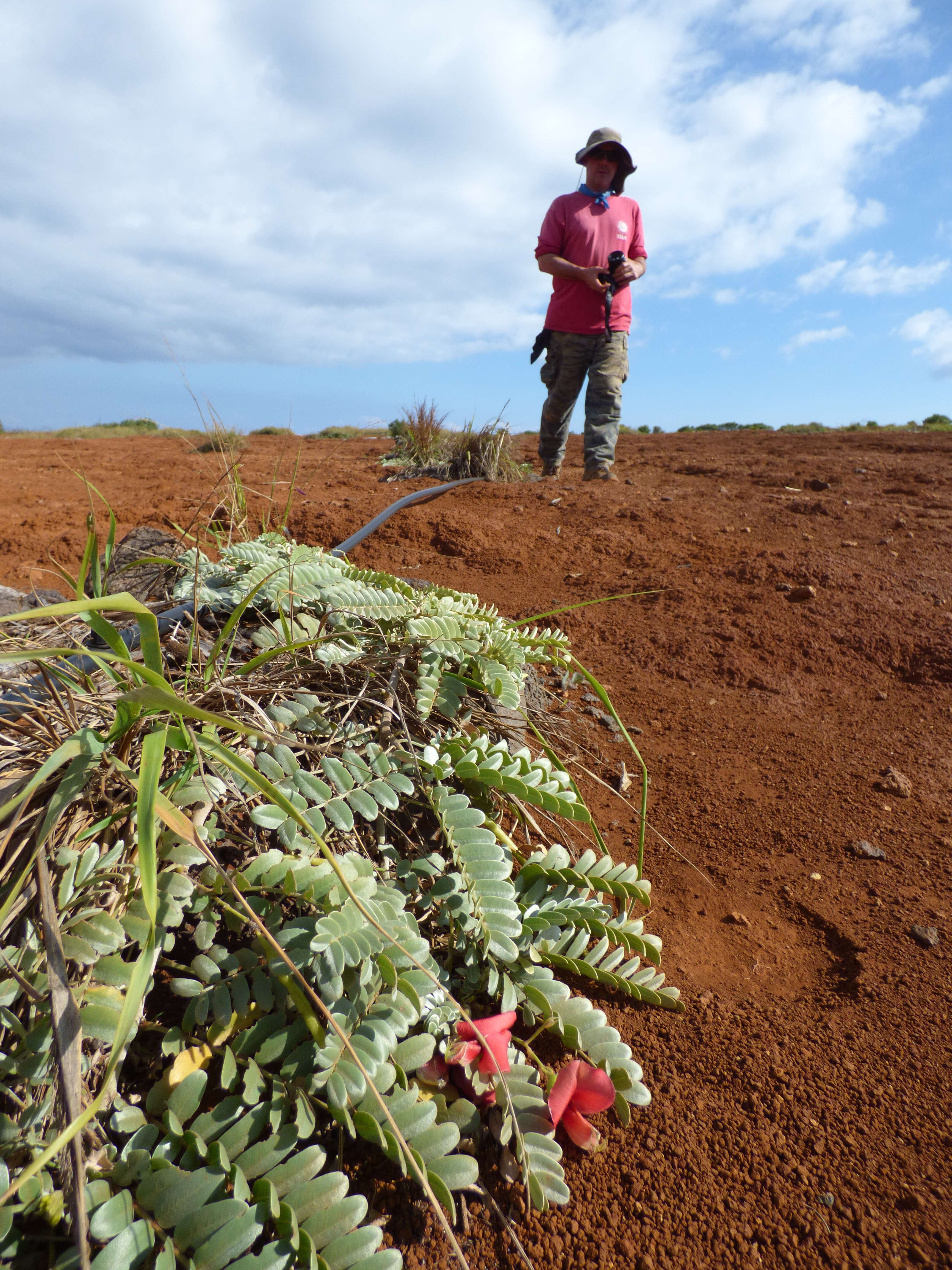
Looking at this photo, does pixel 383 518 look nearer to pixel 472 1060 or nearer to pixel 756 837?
pixel 756 837

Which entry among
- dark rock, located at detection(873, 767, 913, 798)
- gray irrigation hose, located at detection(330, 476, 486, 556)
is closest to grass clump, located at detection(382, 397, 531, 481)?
gray irrigation hose, located at detection(330, 476, 486, 556)

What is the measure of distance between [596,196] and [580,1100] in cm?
606

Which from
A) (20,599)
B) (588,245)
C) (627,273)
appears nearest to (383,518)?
(20,599)

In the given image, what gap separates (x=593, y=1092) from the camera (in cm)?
103

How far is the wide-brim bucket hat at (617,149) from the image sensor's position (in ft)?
17.3

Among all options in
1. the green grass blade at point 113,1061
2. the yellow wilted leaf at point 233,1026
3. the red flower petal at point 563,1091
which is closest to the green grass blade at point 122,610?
the green grass blade at point 113,1061

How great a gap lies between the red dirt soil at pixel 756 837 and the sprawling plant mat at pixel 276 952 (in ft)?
0.34

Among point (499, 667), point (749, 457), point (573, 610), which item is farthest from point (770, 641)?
point (749, 457)

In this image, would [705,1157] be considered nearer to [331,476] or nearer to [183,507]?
[183,507]

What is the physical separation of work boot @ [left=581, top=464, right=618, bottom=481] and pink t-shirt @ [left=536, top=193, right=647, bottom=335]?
1.01 meters

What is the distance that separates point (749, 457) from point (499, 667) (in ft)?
21.8

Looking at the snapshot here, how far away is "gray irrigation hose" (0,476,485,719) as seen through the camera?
1.19 meters

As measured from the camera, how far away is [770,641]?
2697 millimetres

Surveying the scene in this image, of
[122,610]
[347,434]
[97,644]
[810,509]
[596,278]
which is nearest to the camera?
[122,610]
